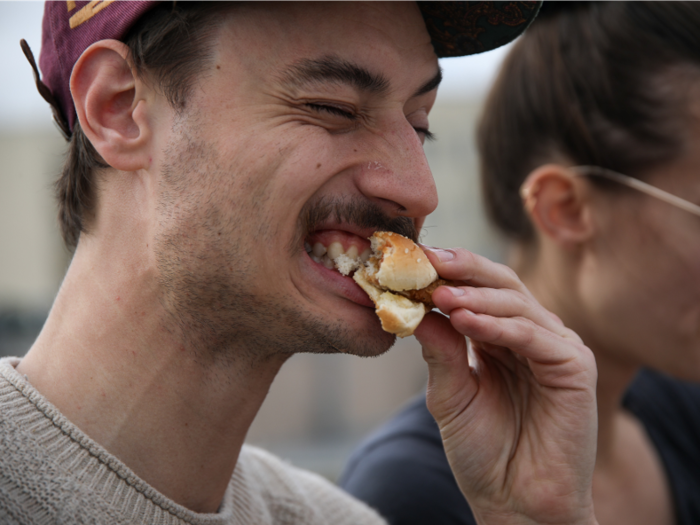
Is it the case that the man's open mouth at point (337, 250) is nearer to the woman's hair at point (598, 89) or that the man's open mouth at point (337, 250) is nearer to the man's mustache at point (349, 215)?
the man's mustache at point (349, 215)

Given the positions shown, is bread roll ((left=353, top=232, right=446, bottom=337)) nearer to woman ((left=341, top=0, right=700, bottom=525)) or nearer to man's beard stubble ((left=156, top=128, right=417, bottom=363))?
man's beard stubble ((left=156, top=128, right=417, bottom=363))

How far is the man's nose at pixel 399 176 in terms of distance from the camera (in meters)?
1.85

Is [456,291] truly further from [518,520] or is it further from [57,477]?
[57,477]

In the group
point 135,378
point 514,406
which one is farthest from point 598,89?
point 135,378

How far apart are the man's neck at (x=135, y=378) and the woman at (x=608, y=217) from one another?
1157 mm

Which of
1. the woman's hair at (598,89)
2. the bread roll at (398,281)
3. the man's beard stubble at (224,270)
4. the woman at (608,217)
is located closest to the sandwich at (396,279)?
the bread roll at (398,281)

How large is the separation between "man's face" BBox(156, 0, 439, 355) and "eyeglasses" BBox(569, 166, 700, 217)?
154 centimetres

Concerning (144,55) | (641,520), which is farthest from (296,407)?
(144,55)

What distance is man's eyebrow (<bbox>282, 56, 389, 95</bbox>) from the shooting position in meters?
1.79

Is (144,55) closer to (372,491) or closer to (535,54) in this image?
(372,491)

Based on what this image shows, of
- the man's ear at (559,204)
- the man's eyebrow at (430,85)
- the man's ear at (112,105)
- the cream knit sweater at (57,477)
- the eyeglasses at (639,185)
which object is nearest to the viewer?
the cream knit sweater at (57,477)

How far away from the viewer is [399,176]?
1.88m

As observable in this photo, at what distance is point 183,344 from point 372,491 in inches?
54.5

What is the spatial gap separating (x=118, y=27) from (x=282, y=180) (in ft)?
2.22
